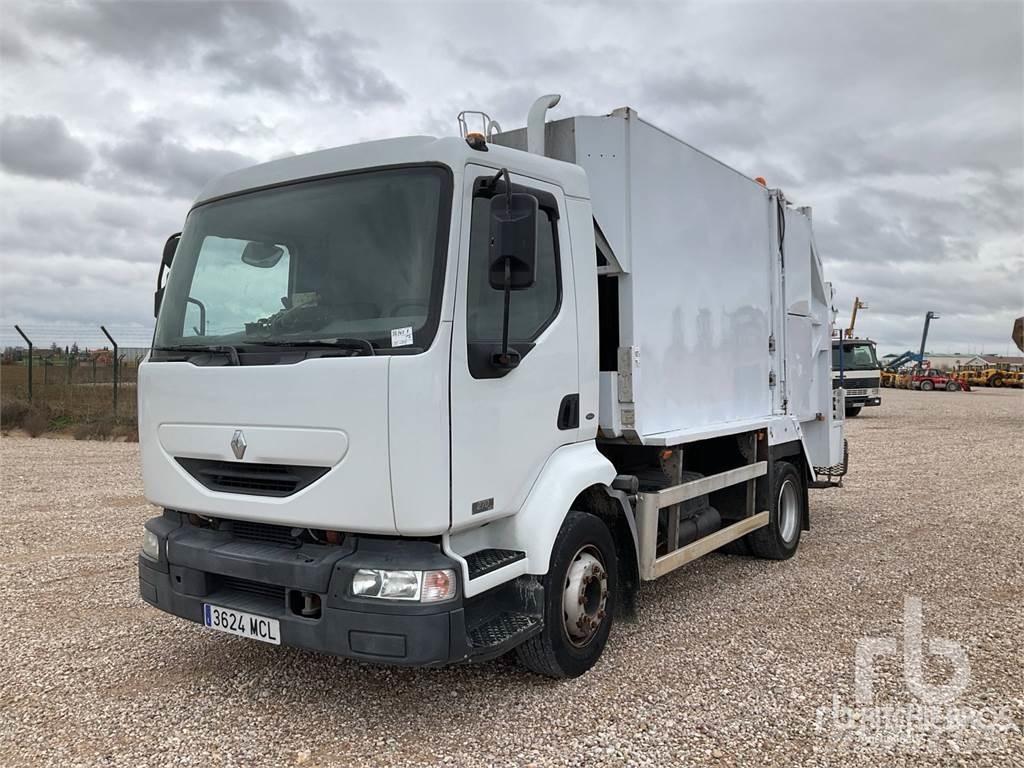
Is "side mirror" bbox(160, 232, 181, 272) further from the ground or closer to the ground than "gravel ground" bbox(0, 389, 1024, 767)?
further from the ground

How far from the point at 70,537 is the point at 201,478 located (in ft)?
15.8

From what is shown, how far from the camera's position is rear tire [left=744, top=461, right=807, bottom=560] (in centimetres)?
655

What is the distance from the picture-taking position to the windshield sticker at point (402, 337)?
331cm

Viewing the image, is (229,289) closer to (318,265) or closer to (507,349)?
(318,265)

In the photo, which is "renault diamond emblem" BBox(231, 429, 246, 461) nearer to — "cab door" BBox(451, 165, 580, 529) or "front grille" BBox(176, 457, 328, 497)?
"front grille" BBox(176, 457, 328, 497)

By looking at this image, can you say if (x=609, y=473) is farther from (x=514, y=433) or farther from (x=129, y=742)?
(x=129, y=742)

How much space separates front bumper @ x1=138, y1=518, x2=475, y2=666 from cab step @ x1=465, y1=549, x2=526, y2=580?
7.8 inches

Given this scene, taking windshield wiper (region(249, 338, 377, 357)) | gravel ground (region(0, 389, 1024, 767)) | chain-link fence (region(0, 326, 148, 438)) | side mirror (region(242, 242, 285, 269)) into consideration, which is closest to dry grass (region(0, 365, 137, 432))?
chain-link fence (region(0, 326, 148, 438))

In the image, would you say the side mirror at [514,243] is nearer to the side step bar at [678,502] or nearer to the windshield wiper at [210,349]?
the windshield wiper at [210,349]

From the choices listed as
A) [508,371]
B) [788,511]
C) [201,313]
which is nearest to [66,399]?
[201,313]

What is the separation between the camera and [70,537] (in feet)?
25.2

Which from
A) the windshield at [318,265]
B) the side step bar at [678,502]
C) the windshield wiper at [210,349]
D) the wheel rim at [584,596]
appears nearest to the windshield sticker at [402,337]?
the windshield at [318,265]

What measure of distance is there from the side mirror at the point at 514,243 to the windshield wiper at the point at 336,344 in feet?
1.92

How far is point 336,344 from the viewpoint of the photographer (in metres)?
3.41
